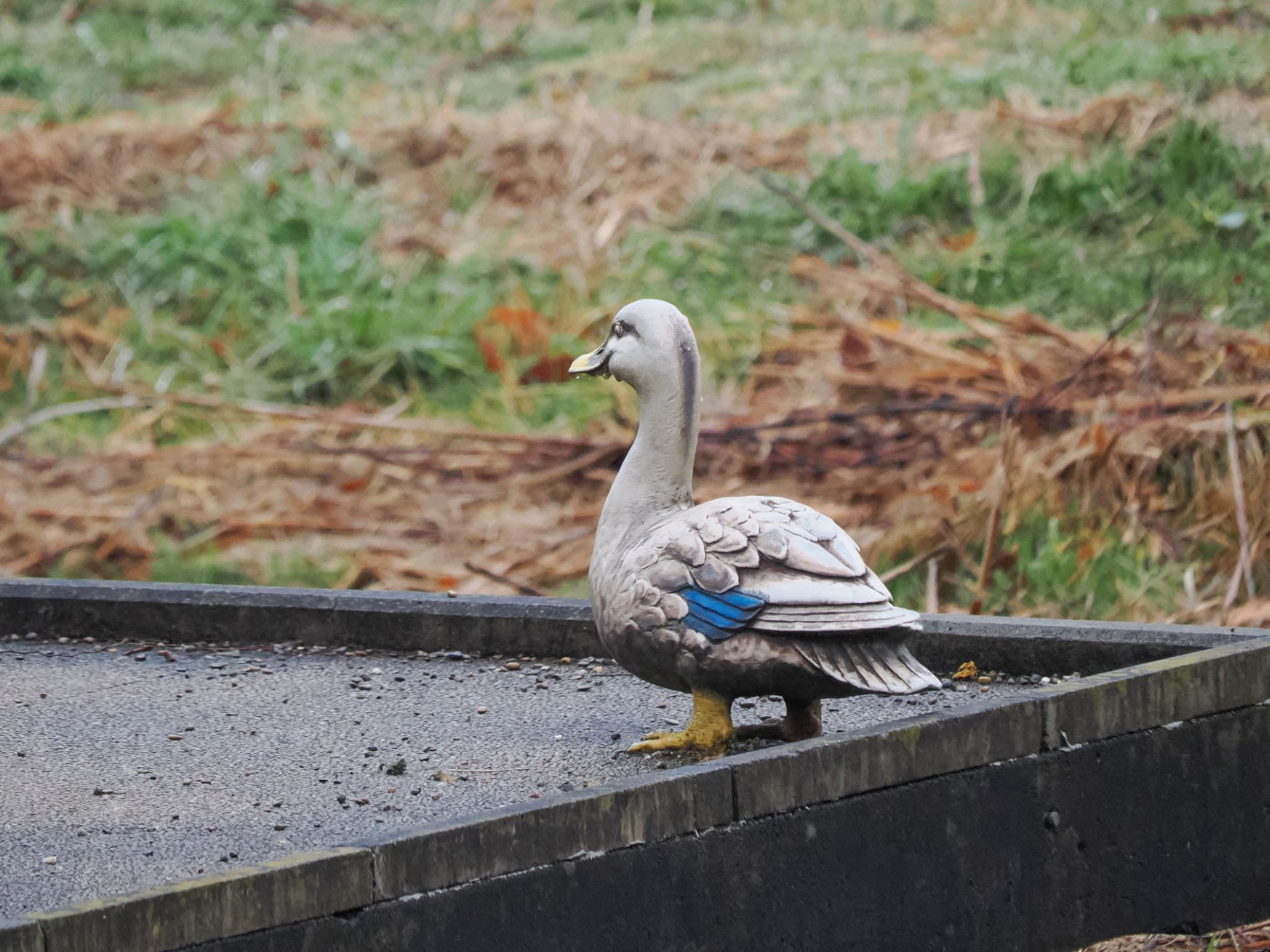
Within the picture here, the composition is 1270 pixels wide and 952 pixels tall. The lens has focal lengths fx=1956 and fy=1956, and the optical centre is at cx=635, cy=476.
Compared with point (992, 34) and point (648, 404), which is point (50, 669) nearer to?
point (648, 404)

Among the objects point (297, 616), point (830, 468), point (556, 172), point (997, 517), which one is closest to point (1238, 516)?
point (997, 517)

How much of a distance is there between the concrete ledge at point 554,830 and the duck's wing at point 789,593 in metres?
0.36

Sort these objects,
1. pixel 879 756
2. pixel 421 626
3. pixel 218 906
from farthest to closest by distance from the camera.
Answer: pixel 421 626 → pixel 879 756 → pixel 218 906

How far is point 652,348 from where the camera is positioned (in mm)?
4020

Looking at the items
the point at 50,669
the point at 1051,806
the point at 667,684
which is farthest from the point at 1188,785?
the point at 50,669

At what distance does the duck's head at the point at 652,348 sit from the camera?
13.2ft

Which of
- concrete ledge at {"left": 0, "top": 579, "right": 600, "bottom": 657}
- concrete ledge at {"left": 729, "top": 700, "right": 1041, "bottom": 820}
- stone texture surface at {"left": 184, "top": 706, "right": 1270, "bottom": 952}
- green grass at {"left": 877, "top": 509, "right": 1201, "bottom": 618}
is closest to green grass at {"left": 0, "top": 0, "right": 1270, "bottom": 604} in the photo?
green grass at {"left": 877, "top": 509, "right": 1201, "bottom": 618}

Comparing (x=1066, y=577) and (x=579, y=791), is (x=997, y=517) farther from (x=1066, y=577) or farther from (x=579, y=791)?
(x=579, y=791)

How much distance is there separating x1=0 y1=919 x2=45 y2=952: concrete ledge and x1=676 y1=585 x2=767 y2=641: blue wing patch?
144cm

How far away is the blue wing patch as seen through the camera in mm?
3729

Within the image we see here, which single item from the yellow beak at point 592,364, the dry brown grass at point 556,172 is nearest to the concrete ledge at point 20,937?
the yellow beak at point 592,364

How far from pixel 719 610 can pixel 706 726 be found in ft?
1.01

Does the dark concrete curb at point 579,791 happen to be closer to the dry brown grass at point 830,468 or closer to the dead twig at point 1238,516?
the dry brown grass at point 830,468

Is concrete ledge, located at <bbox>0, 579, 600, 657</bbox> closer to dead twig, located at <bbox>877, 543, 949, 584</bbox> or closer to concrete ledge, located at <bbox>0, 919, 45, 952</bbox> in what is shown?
dead twig, located at <bbox>877, 543, 949, 584</bbox>
